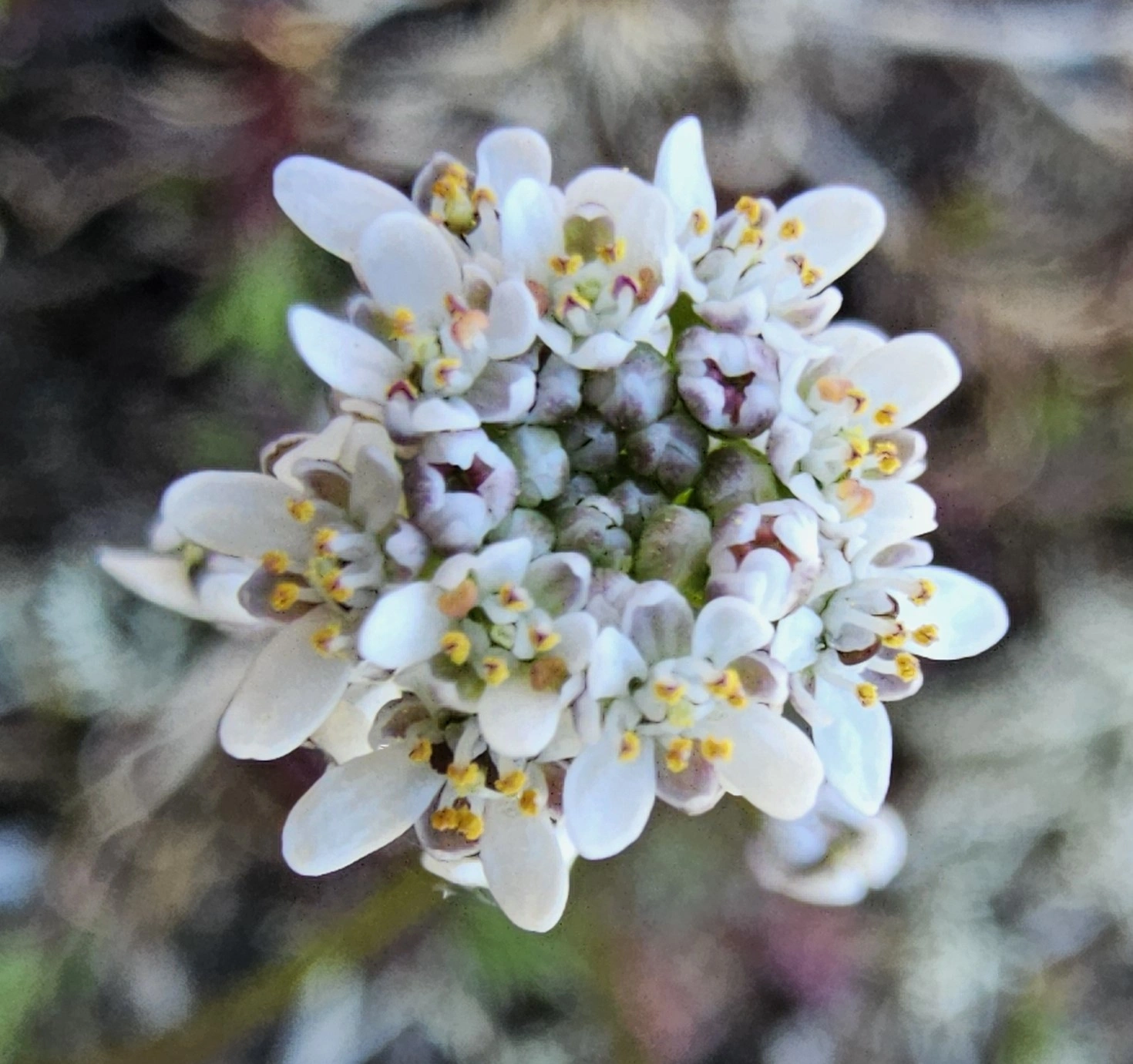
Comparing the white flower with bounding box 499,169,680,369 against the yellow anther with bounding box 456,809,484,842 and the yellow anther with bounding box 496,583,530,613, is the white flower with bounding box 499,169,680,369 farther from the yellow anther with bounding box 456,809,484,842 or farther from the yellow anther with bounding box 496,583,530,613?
the yellow anther with bounding box 456,809,484,842

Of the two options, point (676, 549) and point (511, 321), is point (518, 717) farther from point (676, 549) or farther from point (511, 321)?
point (511, 321)

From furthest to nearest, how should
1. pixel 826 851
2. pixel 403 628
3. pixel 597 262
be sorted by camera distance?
pixel 826 851 < pixel 597 262 < pixel 403 628

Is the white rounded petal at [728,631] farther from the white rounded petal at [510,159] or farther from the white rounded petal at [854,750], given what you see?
the white rounded petal at [510,159]

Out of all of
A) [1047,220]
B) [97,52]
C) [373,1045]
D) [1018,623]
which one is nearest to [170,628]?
[373,1045]

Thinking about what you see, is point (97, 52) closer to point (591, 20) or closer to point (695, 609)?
point (591, 20)

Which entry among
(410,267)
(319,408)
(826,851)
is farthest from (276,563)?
(826,851)

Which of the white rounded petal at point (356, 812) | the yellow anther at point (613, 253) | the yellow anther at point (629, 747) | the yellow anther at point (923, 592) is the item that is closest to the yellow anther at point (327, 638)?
the white rounded petal at point (356, 812)

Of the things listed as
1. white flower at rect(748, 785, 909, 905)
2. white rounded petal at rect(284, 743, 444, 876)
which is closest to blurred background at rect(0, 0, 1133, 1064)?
white flower at rect(748, 785, 909, 905)
